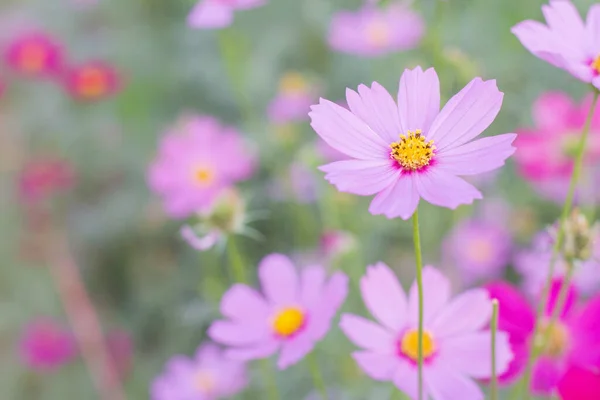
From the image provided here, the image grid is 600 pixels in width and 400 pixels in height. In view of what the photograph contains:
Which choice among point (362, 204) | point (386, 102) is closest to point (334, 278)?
point (386, 102)

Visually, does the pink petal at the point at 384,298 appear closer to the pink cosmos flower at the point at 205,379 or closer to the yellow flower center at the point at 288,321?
the yellow flower center at the point at 288,321

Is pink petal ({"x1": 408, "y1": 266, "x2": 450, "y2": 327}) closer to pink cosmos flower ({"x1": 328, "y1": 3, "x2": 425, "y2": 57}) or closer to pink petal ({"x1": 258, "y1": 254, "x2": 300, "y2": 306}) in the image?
pink petal ({"x1": 258, "y1": 254, "x2": 300, "y2": 306})

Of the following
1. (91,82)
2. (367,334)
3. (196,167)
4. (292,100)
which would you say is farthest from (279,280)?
(91,82)

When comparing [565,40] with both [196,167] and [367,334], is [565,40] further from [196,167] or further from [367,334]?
[196,167]

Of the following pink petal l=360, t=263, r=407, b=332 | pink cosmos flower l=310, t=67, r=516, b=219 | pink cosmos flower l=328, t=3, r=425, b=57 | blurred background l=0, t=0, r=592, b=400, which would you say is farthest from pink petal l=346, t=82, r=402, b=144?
pink cosmos flower l=328, t=3, r=425, b=57

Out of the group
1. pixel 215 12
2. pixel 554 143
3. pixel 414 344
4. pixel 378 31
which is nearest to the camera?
pixel 414 344

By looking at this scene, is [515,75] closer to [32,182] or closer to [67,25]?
[32,182]
